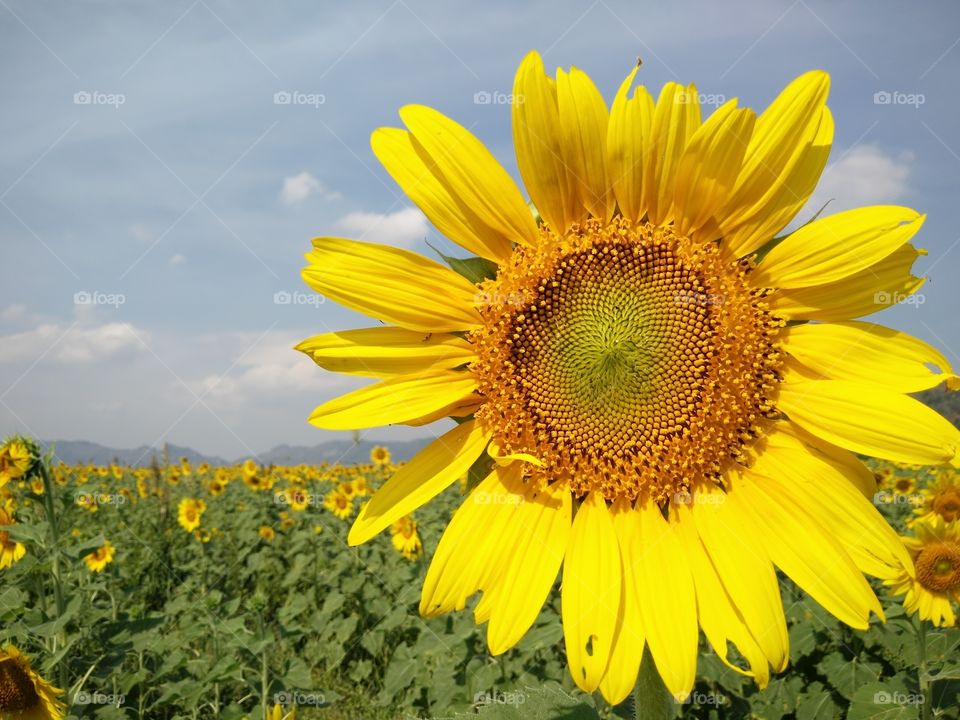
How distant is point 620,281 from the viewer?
2053 millimetres

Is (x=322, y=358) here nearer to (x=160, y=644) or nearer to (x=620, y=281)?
(x=620, y=281)

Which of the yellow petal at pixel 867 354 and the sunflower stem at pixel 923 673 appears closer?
the yellow petal at pixel 867 354

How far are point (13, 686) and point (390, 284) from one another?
3.68 m

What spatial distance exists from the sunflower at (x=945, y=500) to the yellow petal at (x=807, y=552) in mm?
3407

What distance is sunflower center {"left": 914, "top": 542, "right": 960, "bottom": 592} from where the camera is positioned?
400cm

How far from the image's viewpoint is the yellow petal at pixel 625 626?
171 cm

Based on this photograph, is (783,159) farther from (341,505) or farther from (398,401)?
(341,505)

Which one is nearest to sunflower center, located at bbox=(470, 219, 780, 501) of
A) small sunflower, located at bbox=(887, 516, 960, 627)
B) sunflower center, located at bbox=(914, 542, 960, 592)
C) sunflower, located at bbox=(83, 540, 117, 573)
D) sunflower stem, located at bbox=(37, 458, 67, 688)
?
small sunflower, located at bbox=(887, 516, 960, 627)

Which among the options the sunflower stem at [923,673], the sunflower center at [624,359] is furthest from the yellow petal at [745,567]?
the sunflower stem at [923,673]

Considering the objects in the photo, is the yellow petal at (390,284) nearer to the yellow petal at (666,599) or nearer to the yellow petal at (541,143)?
the yellow petal at (541,143)

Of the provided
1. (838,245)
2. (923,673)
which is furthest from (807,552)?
(923,673)

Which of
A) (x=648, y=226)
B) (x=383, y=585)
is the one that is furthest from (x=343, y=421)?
(x=383, y=585)

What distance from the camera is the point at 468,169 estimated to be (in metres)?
1.94

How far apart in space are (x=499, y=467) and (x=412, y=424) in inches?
11.1
